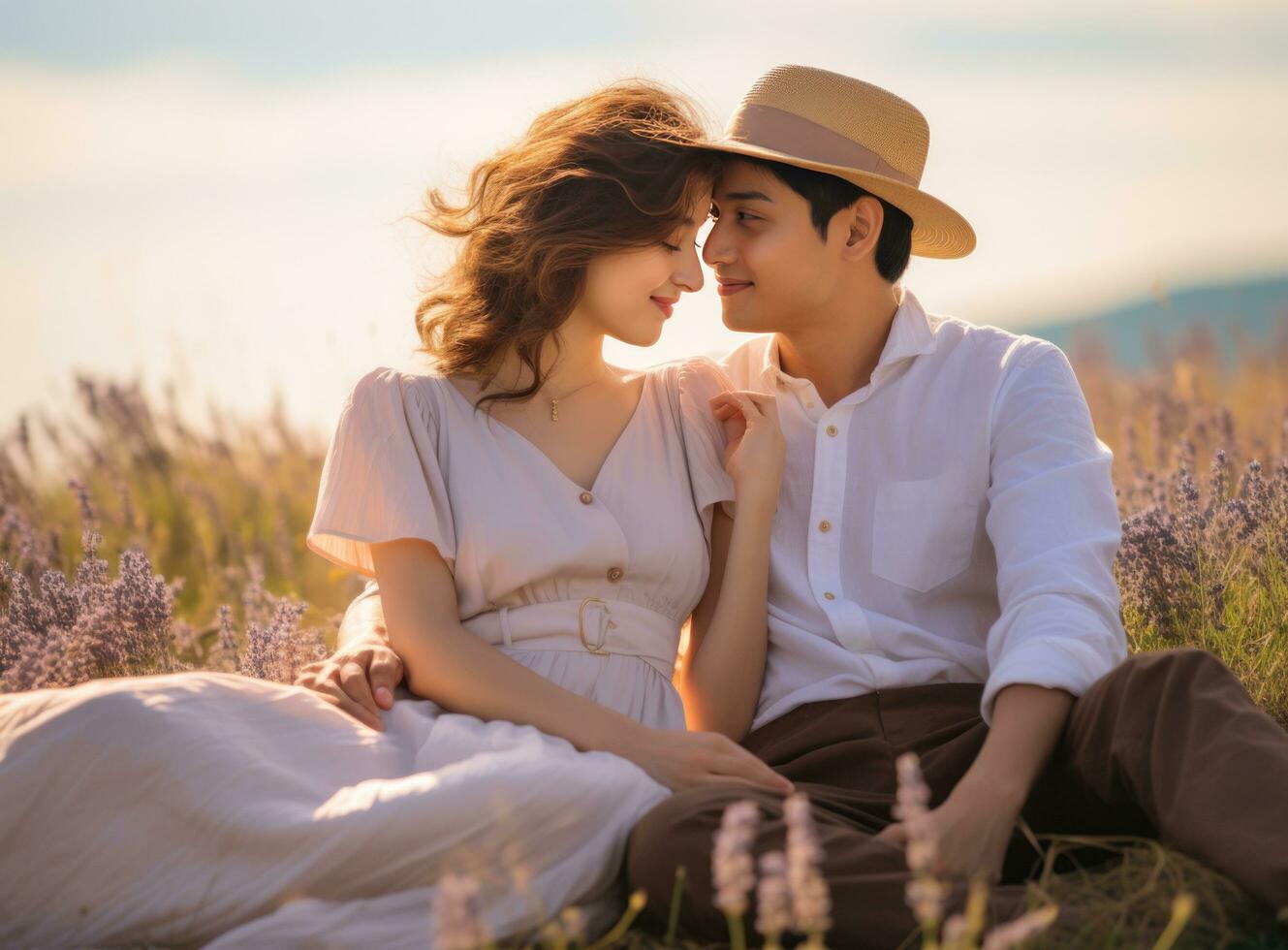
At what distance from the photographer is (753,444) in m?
3.17

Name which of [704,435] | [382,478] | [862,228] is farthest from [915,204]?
[382,478]

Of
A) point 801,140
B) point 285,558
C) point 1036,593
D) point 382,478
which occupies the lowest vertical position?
point 285,558

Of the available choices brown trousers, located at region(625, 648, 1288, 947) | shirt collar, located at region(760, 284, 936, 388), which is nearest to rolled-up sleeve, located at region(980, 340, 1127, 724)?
brown trousers, located at region(625, 648, 1288, 947)

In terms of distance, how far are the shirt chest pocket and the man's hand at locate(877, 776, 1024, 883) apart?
27.3 inches

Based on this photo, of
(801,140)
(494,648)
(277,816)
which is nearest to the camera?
(277,816)

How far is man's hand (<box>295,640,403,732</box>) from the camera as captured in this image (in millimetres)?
2799

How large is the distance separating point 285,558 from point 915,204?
2541 millimetres

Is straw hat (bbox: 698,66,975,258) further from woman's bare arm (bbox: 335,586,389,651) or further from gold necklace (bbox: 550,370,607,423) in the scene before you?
woman's bare arm (bbox: 335,586,389,651)

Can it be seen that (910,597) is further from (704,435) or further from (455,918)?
(455,918)

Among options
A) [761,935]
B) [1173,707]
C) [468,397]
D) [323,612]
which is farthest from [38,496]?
[1173,707]

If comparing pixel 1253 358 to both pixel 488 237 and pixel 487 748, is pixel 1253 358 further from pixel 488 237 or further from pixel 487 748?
pixel 487 748

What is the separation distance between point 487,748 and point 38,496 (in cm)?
309

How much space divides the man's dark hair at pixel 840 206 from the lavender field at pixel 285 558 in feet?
3.14

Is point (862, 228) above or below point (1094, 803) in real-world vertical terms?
above
